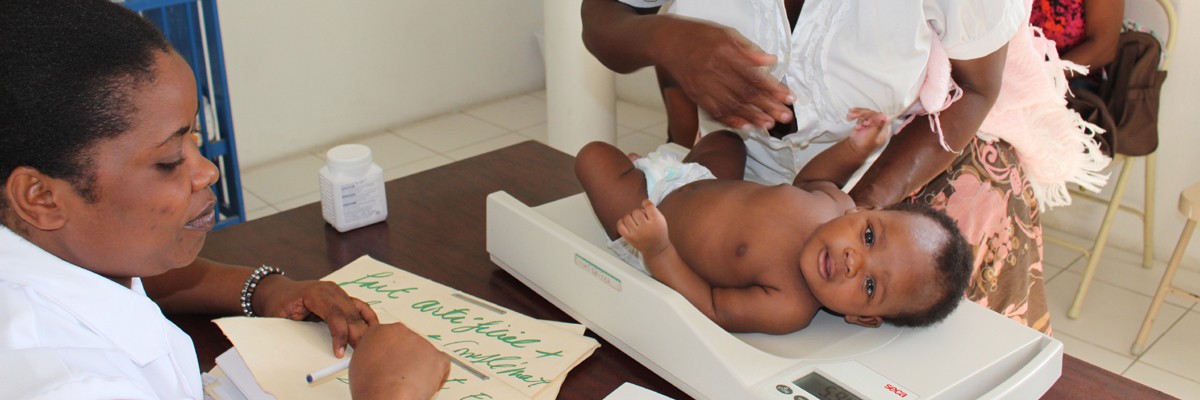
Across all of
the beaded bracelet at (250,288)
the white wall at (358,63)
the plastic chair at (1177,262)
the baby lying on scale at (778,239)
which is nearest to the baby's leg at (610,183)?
the baby lying on scale at (778,239)

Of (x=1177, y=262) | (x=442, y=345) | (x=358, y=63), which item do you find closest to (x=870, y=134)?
(x=442, y=345)

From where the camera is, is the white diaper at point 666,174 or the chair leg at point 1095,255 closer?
the white diaper at point 666,174

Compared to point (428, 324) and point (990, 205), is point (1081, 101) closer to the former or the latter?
Answer: point (990, 205)

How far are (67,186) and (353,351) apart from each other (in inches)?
13.9

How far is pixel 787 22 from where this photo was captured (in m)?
1.46

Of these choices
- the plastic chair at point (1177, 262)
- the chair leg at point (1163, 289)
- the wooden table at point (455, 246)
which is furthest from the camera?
the chair leg at point (1163, 289)

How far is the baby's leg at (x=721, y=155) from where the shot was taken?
1511 millimetres

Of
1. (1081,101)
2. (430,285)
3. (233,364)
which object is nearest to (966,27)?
(430,285)

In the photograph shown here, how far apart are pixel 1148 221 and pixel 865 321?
204 cm

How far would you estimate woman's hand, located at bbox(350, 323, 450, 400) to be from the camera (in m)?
0.92

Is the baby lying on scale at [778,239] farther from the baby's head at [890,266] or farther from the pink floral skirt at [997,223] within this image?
the pink floral skirt at [997,223]

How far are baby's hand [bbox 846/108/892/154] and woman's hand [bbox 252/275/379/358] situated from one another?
2.29 feet

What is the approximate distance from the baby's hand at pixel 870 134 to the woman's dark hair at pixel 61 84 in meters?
0.92

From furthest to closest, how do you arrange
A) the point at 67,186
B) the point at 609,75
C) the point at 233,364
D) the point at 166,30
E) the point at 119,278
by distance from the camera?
the point at 609,75 → the point at 166,30 → the point at 233,364 → the point at 119,278 → the point at 67,186
